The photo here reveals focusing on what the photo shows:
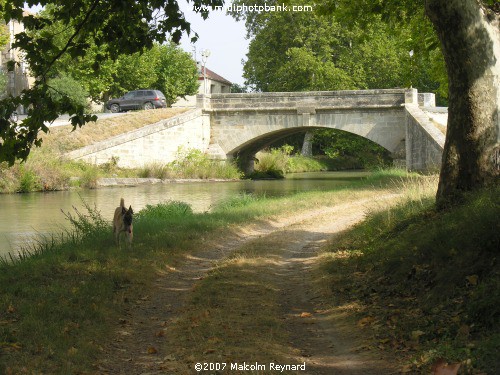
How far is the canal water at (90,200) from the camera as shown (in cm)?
1742

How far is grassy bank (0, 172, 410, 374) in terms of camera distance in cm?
610

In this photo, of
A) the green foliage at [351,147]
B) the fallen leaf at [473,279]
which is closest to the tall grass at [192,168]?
the green foliage at [351,147]

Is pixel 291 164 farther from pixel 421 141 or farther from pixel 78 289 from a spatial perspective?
pixel 78 289

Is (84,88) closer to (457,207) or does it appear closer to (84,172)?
(84,172)

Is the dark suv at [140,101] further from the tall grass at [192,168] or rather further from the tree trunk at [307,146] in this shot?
the tree trunk at [307,146]

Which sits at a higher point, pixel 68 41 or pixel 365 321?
pixel 68 41

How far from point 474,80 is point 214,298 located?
12.8 ft

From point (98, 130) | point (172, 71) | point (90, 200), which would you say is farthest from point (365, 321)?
point (172, 71)

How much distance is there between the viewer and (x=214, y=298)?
800 centimetres

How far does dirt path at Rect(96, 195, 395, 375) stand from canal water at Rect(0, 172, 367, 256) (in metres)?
4.93

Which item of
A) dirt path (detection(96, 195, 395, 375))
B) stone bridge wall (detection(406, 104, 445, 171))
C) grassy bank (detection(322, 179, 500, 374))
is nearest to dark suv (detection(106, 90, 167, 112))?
stone bridge wall (detection(406, 104, 445, 171))

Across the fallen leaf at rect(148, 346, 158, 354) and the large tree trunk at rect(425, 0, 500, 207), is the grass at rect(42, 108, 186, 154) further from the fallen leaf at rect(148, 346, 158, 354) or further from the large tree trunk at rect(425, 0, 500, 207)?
the fallen leaf at rect(148, 346, 158, 354)

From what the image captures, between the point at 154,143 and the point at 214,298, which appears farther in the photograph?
the point at 154,143

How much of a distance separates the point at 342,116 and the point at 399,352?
32.9m
